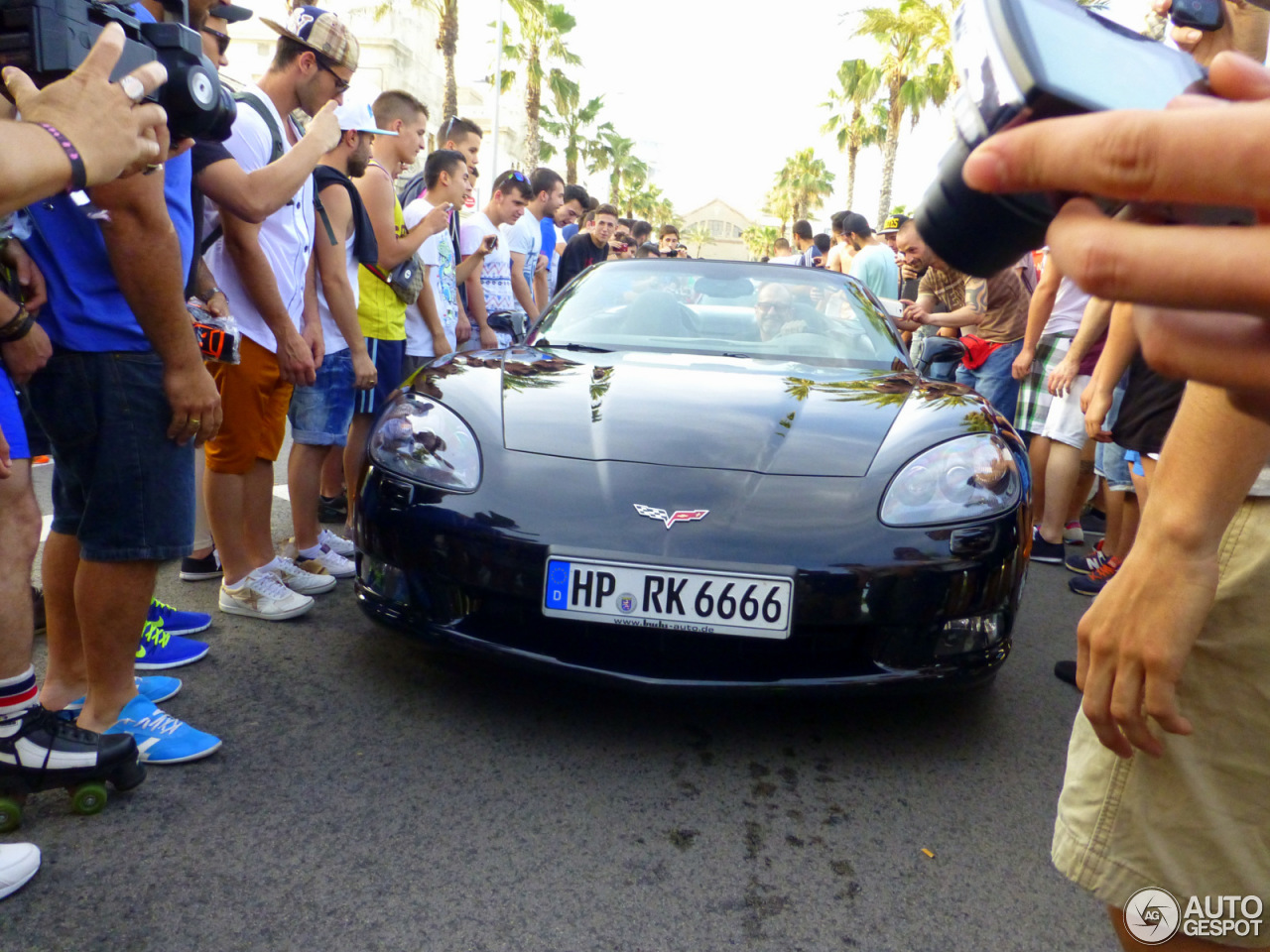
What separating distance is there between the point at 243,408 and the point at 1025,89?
313cm

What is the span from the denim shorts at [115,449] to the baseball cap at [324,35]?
1.64 metres

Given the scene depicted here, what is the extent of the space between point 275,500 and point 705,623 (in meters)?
3.41

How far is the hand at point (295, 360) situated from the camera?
130 inches

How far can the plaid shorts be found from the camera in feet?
15.7

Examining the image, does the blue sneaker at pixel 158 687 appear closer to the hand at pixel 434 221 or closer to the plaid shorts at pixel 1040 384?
the hand at pixel 434 221

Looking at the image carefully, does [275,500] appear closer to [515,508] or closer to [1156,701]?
[515,508]

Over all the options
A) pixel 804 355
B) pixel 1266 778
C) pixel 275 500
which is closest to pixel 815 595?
pixel 1266 778

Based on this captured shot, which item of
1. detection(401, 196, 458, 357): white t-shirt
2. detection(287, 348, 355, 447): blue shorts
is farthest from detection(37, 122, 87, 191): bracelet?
detection(401, 196, 458, 357): white t-shirt

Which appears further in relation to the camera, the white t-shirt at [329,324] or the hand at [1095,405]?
the white t-shirt at [329,324]

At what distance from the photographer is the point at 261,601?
3334 mm

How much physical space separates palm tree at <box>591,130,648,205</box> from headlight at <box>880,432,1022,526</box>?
4302 centimetres

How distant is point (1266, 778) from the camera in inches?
41.2

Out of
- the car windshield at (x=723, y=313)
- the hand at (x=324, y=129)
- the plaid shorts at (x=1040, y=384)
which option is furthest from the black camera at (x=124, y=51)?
the plaid shorts at (x=1040, y=384)

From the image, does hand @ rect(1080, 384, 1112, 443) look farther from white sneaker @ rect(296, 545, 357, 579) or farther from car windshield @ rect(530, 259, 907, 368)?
white sneaker @ rect(296, 545, 357, 579)
